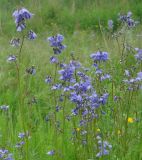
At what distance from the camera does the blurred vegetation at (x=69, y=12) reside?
29.3 ft

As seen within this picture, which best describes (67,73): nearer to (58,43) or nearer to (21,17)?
(58,43)

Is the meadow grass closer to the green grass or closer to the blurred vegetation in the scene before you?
the green grass

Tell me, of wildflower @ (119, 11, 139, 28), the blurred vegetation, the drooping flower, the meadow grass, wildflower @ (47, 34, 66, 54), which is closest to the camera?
the drooping flower

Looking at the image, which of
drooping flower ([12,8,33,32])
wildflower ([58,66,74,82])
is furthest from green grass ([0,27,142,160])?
drooping flower ([12,8,33,32])

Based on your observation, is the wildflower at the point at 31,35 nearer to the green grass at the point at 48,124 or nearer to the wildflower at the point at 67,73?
the wildflower at the point at 67,73

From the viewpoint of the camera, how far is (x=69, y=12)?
9.80 meters

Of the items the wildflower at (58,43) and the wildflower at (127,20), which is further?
the wildflower at (127,20)

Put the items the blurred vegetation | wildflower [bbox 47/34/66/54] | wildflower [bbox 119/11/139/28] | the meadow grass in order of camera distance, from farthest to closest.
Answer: the blurred vegetation < wildflower [bbox 119/11/139/28] < the meadow grass < wildflower [bbox 47/34/66/54]

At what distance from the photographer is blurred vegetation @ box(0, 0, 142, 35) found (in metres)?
8.92

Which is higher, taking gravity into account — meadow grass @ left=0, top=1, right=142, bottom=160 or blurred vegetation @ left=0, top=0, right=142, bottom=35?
blurred vegetation @ left=0, top=0, right=142, bottom=35

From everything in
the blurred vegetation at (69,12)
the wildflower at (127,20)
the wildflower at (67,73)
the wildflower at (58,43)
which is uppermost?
the blurred vegetation at (69,12)

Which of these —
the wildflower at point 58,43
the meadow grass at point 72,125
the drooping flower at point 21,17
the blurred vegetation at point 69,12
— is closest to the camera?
the drooping flower at point 21,17

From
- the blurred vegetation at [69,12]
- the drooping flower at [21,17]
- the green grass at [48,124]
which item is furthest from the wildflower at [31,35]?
the blurred vegetation at [69,12]

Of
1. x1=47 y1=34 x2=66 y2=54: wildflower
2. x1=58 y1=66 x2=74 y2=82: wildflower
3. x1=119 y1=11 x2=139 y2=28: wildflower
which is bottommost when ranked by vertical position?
x1=58 y1=66 x2=74 y2=82: wildflower
